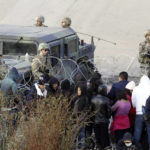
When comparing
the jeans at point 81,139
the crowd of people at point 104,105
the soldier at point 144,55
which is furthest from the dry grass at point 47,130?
the soldier at point 144,55

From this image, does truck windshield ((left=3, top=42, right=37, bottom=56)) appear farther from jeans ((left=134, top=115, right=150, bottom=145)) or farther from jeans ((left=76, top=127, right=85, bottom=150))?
jeans ((left=134, top=115, right=150, bottom=145))

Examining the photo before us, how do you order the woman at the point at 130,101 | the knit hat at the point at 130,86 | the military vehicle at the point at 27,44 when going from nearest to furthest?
the woman at the point at 130,101 < the knit hat at the point at 130,86 < the military vehicle at the point at 27,44

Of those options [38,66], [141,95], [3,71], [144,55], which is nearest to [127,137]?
[141,95]

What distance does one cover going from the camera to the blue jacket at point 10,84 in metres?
9.34

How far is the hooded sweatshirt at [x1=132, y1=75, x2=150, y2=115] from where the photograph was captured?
9023 mm

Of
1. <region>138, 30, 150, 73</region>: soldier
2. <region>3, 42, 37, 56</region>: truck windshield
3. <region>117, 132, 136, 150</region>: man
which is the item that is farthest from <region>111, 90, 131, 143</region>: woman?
<region>3, 42, 37, 56</region>: truck windshield

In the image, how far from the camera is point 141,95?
29.7 feet

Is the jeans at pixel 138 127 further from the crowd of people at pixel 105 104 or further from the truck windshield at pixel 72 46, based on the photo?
the truck windshield at pixel 72 46

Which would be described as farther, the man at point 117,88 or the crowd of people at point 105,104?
the man at point 117,88

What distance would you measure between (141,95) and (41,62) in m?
2.21

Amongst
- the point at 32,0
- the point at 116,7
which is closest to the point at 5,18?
the point at 32,0

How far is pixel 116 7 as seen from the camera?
80.0ft

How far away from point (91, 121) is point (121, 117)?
525 mm

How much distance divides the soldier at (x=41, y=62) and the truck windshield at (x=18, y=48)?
809 millimetres
